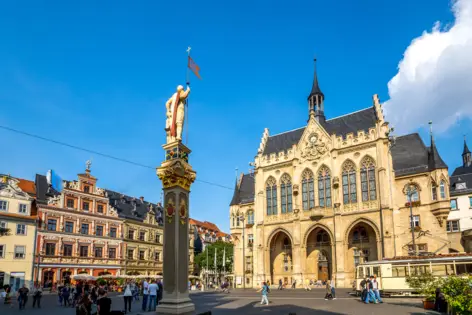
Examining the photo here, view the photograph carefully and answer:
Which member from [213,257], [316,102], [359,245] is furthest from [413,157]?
[213,257]

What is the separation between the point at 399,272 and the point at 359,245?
14208 millimetres

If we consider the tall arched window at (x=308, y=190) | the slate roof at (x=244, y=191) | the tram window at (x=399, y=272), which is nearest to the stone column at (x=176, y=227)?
the tram window at (x=399, y=272)

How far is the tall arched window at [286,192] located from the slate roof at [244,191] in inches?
279

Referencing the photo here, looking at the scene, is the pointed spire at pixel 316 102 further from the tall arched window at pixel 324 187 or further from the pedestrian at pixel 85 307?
the pedestrian at pixel 85 307

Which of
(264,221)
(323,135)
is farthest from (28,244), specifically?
(323,135)

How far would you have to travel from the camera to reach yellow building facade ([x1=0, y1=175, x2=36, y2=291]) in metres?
40.1

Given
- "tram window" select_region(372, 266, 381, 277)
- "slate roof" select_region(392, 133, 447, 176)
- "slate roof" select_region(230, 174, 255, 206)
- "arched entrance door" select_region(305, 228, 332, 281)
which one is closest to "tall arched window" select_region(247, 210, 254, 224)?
"slate roof" select_region(230, 174, 255, 206)

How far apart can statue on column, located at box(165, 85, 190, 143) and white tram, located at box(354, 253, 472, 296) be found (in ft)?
66.1

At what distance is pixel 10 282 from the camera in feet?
132

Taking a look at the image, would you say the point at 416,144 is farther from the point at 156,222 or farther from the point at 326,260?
the point at 156,222

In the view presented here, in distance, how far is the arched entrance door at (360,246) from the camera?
4088 centimetres

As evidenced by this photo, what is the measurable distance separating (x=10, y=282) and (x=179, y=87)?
119 feet

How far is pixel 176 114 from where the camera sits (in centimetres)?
1470

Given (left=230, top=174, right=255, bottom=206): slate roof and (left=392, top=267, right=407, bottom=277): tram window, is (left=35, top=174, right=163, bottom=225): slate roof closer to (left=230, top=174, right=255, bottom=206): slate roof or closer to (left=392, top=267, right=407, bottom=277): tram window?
(left=230, top=174, right=255, bottom=206): slate roof
